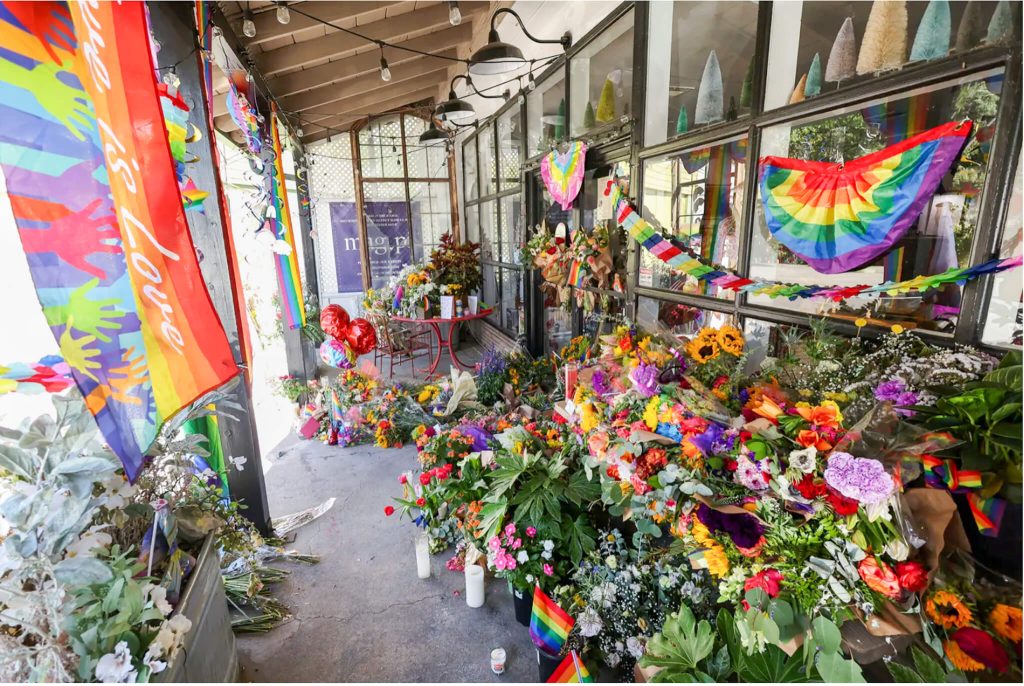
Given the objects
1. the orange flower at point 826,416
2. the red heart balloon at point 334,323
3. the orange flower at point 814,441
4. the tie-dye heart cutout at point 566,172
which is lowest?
the red heart balloon at point 334,323

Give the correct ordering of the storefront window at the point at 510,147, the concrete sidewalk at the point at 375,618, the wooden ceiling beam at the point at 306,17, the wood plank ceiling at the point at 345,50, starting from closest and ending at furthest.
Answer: the concrete sidewalk at the point at 375,618 < the wooden ceiling beam at the point at 306,17 < the wood plank ceiling at the point at 345,50 < the storefront window at the point at 510,147

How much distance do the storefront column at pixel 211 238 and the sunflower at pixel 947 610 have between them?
106 inches

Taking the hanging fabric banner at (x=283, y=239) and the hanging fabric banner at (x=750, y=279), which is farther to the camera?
the hanging fabric banner at (x=283, y=239)

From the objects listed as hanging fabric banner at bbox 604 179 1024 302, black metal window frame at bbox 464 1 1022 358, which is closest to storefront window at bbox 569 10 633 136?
black metal window frame at bbox 464 1 1022 358

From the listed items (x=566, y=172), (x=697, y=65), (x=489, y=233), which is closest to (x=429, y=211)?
(x=489, y=233)

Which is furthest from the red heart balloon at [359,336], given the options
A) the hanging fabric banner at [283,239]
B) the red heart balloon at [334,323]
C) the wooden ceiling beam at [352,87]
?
the wooden ceiling beam at [352,87]

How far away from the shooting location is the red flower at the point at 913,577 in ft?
3.84

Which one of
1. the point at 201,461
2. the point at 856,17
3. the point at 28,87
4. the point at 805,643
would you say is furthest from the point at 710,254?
the point at 201,461

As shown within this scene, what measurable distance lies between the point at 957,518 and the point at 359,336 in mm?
4085

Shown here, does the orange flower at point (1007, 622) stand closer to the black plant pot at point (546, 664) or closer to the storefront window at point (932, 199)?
the storefront window at point (932, 199)

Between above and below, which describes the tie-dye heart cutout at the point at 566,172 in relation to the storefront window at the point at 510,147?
below

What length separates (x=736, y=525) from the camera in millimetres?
1363

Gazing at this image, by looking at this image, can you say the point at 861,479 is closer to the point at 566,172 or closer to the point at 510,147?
the point at 566,172

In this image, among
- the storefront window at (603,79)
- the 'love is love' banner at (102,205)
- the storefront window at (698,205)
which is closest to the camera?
the 'love is love' banner at (102,205)
